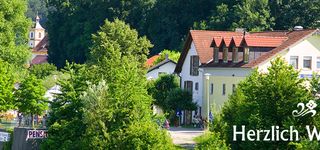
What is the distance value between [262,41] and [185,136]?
1060 cm

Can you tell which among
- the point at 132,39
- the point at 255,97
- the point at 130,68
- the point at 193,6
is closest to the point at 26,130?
the point at 130,68

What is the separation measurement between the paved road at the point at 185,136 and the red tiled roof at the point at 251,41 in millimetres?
5383

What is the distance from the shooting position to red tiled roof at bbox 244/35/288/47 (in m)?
57.8

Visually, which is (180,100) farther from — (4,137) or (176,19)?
(176,19)

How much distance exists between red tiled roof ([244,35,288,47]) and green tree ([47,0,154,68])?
5456 cm

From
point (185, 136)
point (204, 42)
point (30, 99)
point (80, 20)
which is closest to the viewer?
point (185, 136)

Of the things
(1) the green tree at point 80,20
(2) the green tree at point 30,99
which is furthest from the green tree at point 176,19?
(2) the green tree at point 30,99

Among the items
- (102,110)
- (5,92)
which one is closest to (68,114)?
(102,110)

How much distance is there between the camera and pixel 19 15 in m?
79.3

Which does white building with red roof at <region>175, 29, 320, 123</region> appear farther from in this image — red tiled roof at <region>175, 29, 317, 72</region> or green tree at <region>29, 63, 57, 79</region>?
green tree at <region>29, 63, 57, 79</region>

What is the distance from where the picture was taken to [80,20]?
407ft

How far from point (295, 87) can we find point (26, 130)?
18988 mm

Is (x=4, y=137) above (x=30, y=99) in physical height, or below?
below

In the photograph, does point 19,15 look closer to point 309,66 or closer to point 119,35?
point 119,35
